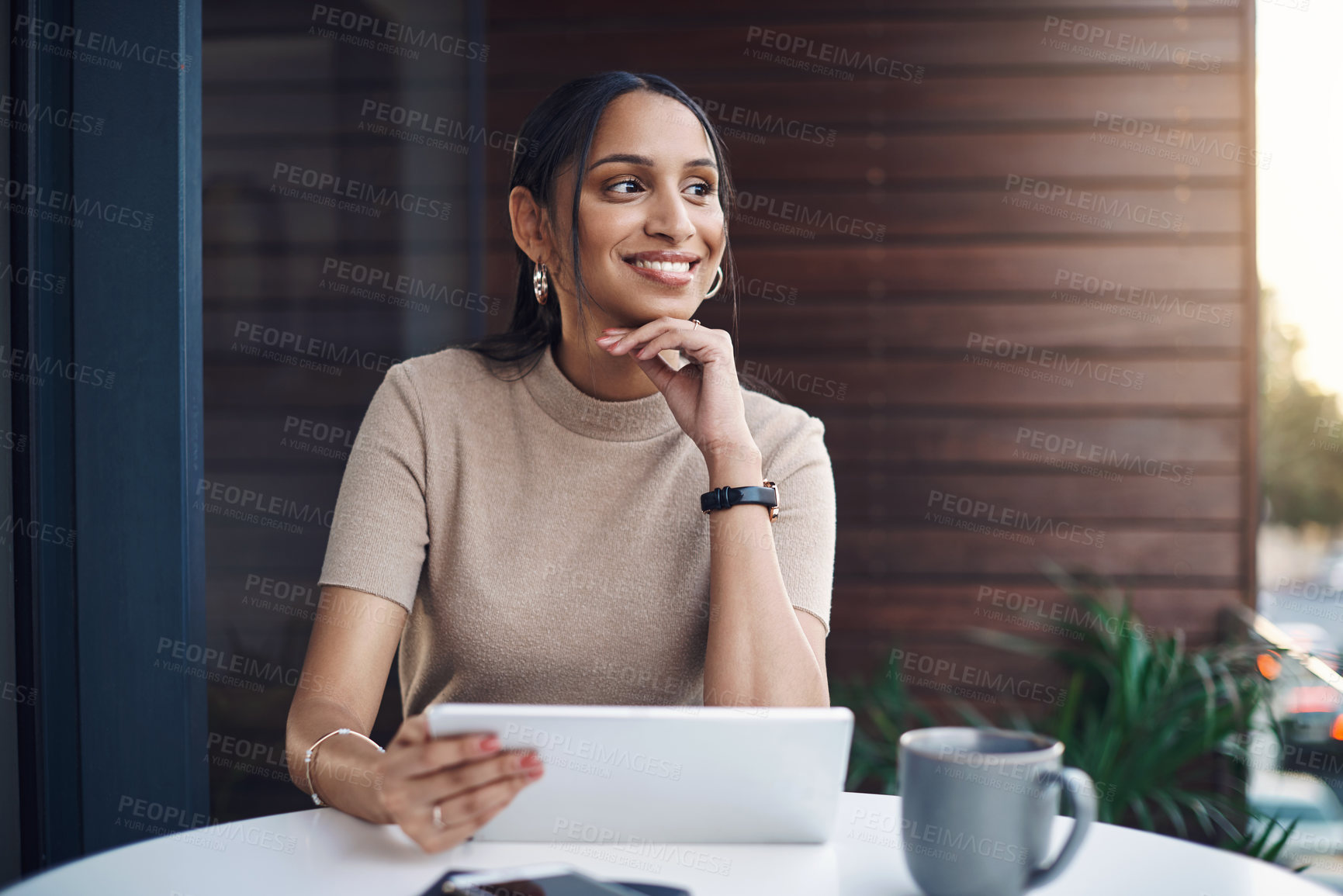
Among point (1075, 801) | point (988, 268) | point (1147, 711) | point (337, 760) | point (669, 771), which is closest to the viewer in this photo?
point (1075, 801)

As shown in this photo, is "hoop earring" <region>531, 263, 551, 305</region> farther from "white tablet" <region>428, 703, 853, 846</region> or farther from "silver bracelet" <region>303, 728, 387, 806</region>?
"white tablet" <region>428, 703, 853, 846</region>

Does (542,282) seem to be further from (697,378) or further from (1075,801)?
(1075,801)

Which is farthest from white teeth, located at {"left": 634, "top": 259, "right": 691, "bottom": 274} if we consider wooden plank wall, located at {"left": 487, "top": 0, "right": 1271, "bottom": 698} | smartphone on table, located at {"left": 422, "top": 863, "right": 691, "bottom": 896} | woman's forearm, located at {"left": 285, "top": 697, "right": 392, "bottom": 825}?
wooden plank wall, located at {"left": 487, "top": 0, "right": 1271, "bottom": 698}

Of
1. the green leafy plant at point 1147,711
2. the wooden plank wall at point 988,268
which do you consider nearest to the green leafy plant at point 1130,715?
the green leafy plant at point 1147,711

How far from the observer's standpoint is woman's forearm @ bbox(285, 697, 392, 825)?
0.96 meters

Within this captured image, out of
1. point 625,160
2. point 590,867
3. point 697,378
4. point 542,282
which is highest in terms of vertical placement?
point 625,160

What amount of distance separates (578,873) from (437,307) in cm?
234

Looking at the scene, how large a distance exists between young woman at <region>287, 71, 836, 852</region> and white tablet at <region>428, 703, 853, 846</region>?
0.43 meters

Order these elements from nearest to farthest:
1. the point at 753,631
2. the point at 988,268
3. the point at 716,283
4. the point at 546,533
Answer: the point at 753,631
the point at 546,533
the point at 716,283
the point at 988,268

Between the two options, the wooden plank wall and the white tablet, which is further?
the wooden plank wall

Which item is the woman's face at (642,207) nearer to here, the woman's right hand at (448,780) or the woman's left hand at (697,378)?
the woman's left hand at (697,378)

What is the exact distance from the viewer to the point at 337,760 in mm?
1040

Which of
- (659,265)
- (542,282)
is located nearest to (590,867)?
(659,265)

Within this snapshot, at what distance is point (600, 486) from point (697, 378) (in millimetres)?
232
